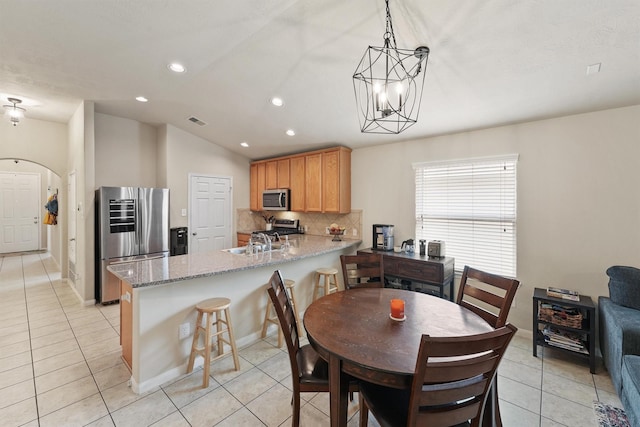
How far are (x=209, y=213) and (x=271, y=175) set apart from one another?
1.45 metres

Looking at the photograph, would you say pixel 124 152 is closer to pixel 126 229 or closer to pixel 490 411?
pixel 126 229

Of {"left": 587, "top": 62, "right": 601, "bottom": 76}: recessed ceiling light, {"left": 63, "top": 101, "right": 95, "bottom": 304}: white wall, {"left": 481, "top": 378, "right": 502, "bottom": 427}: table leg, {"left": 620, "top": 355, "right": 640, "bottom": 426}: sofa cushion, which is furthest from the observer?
{"left": 63, "top": 101, "right": 95, "bottom": 304}: white wall

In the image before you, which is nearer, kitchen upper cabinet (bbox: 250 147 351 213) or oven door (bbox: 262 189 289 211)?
kitchen upper cabinet (bbox: 250 147 351 213)

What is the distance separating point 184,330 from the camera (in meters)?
2.47

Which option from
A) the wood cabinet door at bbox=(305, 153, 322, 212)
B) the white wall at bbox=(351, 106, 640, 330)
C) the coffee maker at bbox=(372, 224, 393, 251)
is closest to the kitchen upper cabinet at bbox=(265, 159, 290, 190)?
the wood cabinet door at bbox=(305, 153, 322, 212)

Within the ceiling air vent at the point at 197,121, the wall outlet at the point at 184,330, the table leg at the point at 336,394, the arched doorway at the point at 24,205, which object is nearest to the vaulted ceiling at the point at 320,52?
the ceiling air vent at the point at 197,121

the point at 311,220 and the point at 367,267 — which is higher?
the point at 311,220

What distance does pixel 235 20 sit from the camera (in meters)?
2.18

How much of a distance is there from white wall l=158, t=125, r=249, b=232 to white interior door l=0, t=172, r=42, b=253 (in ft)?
20.2

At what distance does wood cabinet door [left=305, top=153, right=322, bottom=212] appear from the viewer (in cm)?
477

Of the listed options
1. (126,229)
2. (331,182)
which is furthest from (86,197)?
(331,182)

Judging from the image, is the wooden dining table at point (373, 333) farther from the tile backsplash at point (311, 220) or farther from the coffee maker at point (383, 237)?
the tile backsplash at point (311, 220)

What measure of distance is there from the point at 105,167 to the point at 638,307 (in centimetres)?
680

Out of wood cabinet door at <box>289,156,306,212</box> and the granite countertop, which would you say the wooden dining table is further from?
wood cabinet door at <box>289,156,306,212</box>
